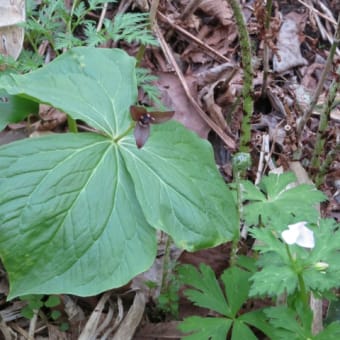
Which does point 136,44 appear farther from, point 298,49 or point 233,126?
point 298,49

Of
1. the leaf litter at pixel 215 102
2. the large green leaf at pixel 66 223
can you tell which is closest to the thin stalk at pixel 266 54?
the leaf litter at pixel 215 102

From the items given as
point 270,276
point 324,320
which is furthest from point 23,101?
point 324,320

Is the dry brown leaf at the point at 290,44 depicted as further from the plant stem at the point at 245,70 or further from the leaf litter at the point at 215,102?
the plant stem at the point at 245,70

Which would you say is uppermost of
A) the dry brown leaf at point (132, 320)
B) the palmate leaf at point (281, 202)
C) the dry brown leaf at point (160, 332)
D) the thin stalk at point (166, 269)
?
the palmate leaf at point (281, 202)

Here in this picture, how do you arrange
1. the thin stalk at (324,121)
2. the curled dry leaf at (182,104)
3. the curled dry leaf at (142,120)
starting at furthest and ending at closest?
the curled dry leaf at (182,104), the thin stalk at (324,121), the curled dry leaf at (142,120)

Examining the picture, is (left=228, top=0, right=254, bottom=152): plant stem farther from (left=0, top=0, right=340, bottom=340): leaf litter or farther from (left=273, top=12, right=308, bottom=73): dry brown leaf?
(left=273, top=12, right=308, bottom=73): dry brown leaf

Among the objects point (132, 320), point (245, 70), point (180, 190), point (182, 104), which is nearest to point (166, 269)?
point (132, 320)

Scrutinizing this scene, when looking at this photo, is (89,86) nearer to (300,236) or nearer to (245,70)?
(245,70)
